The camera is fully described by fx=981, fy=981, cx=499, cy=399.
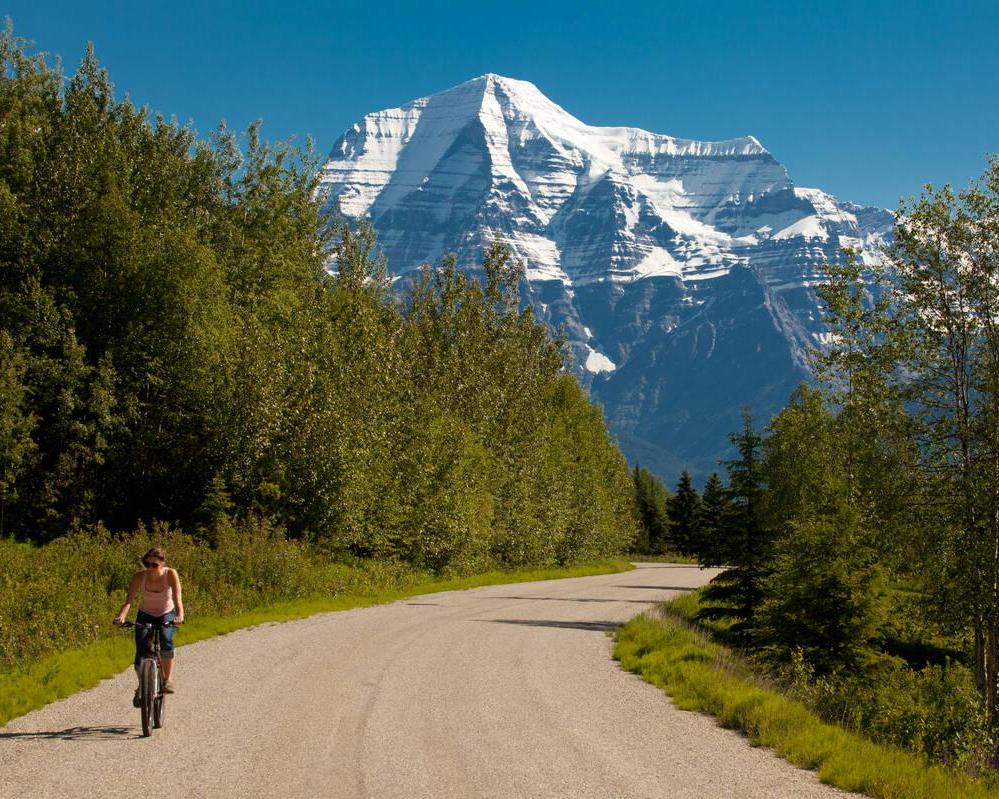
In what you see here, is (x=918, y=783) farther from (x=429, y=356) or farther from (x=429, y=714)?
(x=429, y=356)

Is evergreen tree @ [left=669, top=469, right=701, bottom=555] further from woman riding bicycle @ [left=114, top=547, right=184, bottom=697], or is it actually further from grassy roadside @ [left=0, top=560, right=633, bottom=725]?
woman riding bicycle @ [left=114, top=547, right=184, bottom=697]

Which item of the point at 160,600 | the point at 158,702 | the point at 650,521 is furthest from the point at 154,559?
the point at 650,521

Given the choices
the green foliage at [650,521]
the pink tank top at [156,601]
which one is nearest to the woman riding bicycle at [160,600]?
the pink tank top at [156,601]

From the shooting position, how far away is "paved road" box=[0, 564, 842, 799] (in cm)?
979

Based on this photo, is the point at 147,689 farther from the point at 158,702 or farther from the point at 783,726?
the point at 783,726

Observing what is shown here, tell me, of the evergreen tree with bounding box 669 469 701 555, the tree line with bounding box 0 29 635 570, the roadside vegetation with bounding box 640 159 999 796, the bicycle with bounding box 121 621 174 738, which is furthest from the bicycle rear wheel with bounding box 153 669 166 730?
the evergreen tree with bounding box 669 469 701 555

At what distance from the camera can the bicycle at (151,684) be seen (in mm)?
11688

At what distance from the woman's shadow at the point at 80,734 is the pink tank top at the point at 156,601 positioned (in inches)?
56.9

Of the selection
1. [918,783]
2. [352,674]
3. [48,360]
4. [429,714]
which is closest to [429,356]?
[48,360]

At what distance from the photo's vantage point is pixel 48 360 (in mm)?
34344

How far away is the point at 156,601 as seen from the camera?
12531 mm

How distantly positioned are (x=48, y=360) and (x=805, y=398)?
136ft

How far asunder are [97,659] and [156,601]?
5423mm

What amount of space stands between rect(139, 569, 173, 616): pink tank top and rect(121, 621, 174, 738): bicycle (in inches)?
6.9
